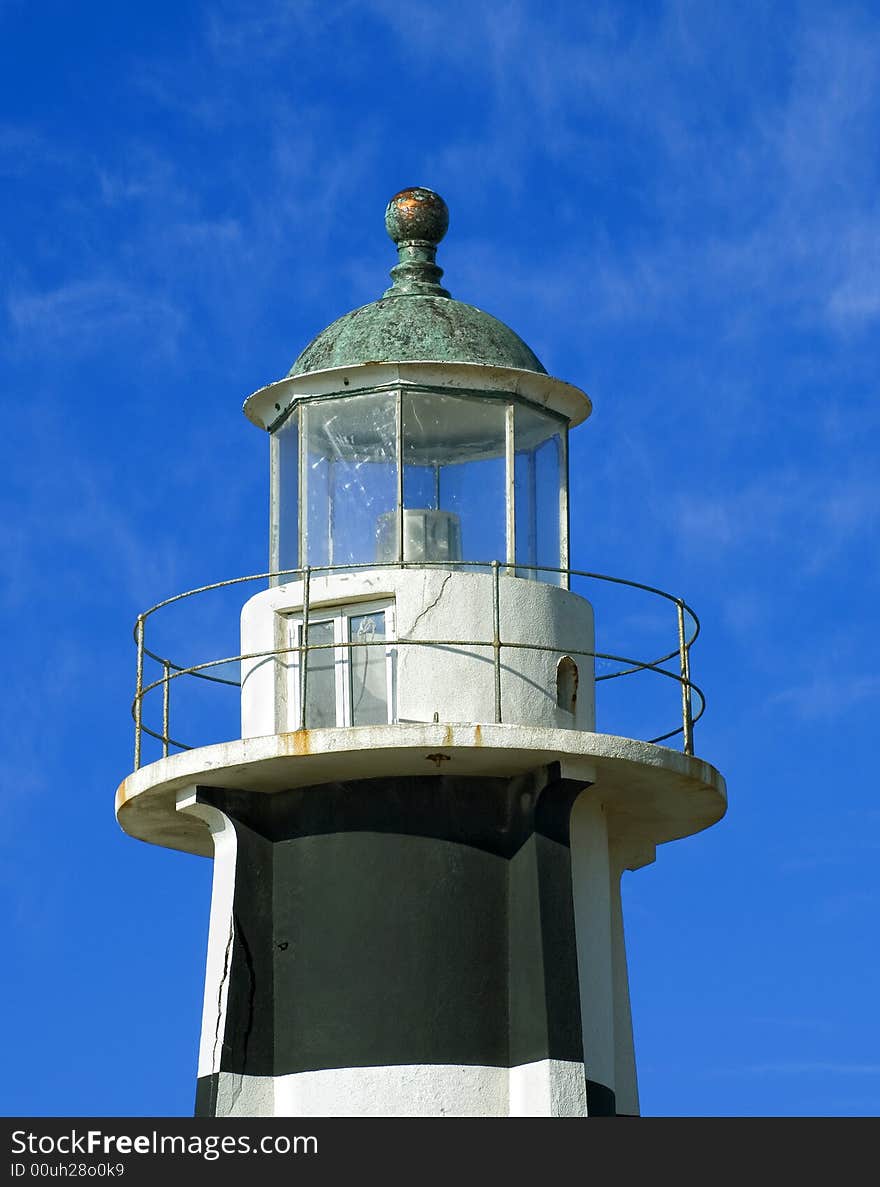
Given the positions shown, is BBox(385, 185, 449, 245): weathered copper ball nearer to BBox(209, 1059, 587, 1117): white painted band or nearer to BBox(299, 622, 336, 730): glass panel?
BBox(299, 622, 336, 730): glass panel

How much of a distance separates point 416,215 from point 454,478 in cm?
218

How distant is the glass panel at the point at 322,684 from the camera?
2164cm

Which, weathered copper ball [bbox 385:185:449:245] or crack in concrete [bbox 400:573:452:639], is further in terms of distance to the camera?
weathered copper ball [bbox 385:185:449:245]

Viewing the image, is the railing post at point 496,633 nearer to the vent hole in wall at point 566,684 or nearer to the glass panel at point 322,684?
the vent hole in wall at point 566,684

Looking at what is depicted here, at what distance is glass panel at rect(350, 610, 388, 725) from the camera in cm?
2141

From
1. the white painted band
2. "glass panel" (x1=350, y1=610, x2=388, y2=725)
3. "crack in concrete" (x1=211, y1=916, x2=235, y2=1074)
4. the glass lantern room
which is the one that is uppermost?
the glass lantern room

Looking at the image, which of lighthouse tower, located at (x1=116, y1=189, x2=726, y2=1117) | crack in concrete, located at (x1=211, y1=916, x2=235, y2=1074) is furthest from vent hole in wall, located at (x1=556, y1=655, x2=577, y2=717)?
crack in concrete, located at (x1=211, y1=916, x2=235, y2=1074)

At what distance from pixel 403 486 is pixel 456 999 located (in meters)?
3.82

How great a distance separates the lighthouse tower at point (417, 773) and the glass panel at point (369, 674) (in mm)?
16

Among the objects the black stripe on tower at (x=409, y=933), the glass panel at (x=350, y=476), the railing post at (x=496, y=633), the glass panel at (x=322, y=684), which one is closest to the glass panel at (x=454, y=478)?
the glass panel at (x=350, y=476)

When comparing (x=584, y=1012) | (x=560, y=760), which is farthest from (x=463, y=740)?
(x=584, y=1012)
